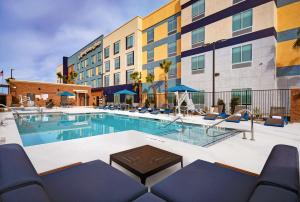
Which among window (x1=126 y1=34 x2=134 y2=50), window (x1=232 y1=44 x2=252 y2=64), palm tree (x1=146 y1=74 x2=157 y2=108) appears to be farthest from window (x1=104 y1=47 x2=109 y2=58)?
window (x1=232 y1=44 x2=252 y2=64)

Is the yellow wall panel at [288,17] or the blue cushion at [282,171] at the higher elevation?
the yellow wall panel at [288,17]

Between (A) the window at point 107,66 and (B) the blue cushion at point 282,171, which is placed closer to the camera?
(B) the blue cushion at point 282,171

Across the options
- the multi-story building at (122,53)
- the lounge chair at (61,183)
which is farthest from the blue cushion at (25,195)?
the multi-story building at (122,53)

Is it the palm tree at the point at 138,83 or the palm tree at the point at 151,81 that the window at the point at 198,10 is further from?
the palm tree at the point at 138,83

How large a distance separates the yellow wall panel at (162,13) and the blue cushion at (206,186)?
22.5 meters

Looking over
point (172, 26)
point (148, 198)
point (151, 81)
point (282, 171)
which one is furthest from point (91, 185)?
point (172, 26)

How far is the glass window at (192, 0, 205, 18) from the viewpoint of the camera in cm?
1762

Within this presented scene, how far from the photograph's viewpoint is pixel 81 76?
42812 mm

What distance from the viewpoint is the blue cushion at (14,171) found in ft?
4.29

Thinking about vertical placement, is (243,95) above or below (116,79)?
below

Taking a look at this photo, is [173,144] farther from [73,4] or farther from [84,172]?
[73,4]

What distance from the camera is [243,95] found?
14.4 m

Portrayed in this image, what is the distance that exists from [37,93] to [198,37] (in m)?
27.2

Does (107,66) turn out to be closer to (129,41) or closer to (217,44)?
(129,41)
